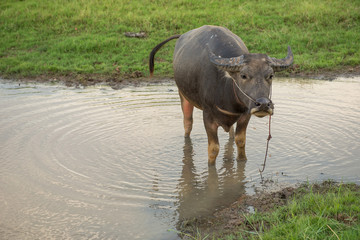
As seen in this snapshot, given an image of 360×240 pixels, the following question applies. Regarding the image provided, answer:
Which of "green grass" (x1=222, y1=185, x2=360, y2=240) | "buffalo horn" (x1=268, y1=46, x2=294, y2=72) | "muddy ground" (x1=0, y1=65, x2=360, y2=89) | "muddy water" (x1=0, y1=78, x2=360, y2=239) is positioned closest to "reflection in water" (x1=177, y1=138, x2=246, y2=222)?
"muddy water" (x1=0, y1=78, x2=360, y2=239)

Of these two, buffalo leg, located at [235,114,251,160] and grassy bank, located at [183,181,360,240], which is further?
buffalo leg, located at [235,114,251,160]

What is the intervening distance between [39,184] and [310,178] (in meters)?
3.09

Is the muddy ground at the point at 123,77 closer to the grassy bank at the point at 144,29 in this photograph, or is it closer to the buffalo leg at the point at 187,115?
the grassy bank at the point at 144,29

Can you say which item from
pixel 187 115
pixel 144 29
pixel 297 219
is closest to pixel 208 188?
pixel 297 219

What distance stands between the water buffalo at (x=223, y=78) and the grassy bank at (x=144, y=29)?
4.77 m

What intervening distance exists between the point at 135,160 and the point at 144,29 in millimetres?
8007

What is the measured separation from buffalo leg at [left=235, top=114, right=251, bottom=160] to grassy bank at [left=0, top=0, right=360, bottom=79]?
517 cm

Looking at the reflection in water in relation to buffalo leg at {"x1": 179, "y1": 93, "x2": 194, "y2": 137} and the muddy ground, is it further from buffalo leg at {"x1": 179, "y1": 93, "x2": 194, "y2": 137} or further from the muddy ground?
the muddy ground

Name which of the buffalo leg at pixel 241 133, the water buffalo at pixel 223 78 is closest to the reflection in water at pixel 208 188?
the buffalo leg at pixel 241 133

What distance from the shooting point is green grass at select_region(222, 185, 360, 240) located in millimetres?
2930

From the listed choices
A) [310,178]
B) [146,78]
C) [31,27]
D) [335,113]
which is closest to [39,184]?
[310,178]

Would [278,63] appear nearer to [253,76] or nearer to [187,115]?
[253,76]

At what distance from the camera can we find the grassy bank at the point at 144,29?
1052 centimetres

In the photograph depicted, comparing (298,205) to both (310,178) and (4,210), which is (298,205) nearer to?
(310,178)
